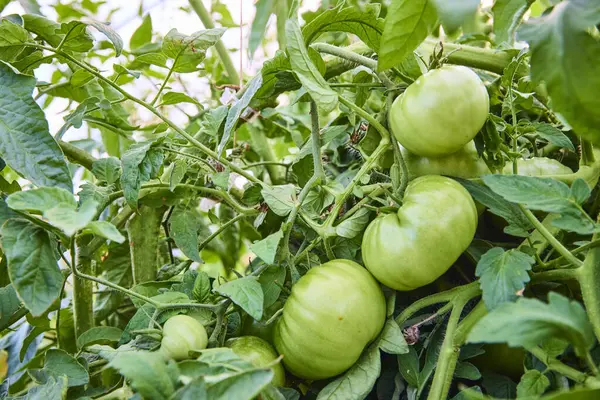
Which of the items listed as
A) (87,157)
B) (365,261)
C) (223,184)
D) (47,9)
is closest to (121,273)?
(87,157)

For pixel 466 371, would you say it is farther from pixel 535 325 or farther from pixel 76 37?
pixel 76 37

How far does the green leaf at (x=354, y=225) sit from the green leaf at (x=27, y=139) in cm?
26

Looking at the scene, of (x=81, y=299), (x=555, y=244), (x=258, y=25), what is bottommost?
(x=81, y=299)

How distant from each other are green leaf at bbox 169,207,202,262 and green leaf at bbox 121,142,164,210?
0.38 ft

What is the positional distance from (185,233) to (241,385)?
34cm

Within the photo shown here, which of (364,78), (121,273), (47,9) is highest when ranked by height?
(47,9)

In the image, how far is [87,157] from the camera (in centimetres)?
76

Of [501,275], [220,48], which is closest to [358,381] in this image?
[501,275]

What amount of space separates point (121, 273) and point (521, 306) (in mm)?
641

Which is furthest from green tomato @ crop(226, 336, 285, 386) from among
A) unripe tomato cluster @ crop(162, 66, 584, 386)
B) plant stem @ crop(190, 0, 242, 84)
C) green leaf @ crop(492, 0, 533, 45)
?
plant stem @ crop(190, 0, 242, 84)

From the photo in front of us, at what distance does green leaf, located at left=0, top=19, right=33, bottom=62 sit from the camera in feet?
1.85

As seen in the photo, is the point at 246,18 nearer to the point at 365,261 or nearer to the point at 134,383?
the point at 365,261

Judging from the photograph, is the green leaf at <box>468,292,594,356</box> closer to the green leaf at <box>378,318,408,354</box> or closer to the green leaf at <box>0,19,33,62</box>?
the green leaf at <box>378,318,408,354</box>

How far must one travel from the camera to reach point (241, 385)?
1.14ft
